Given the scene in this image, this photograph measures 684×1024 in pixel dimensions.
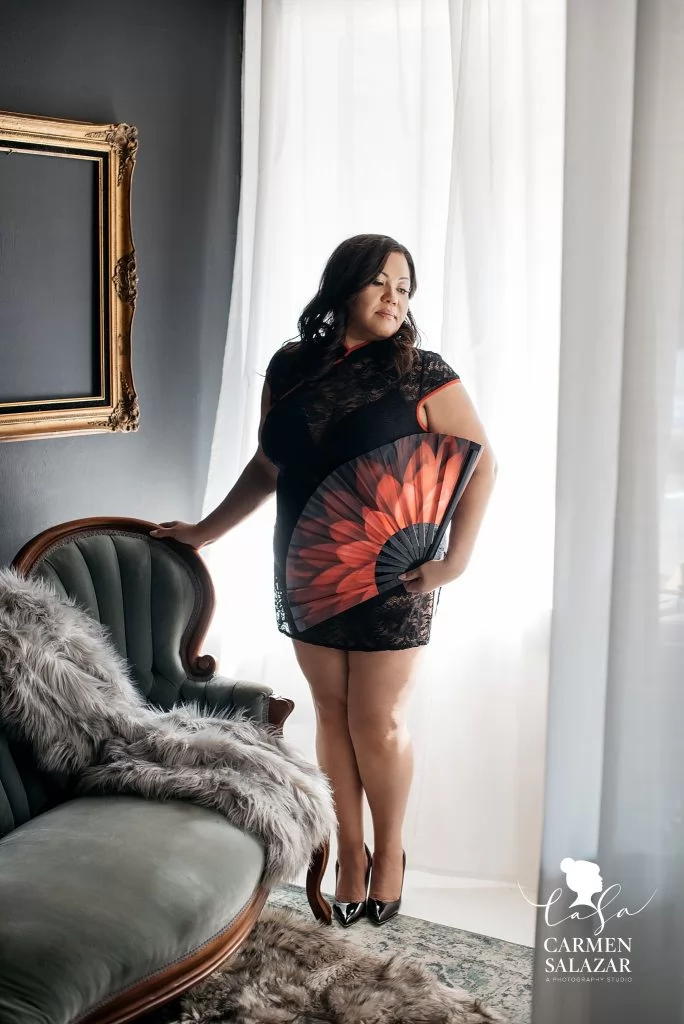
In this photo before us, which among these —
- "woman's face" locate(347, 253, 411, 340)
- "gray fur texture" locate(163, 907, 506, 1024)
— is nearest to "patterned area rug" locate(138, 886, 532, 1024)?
"gray fur texture" locate(163, 907, 506, 1024)

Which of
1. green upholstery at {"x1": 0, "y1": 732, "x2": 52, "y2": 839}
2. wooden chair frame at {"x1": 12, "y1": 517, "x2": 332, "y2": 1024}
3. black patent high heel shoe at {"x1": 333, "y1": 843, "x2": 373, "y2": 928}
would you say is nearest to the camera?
wooden chair frame at {"x1": 12, "y1": 517, "x2": 332, "y2": 1024}

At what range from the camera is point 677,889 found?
1.64 m

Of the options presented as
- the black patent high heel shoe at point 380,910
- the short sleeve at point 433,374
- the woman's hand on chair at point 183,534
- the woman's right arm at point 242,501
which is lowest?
the black patent high heel shoe at point 380,910

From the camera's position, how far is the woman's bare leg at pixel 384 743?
2.52 metres

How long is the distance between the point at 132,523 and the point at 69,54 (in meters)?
1.24

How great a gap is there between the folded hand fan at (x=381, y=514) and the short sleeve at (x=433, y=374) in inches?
4.6

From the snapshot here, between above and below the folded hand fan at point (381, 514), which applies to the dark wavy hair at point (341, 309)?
above

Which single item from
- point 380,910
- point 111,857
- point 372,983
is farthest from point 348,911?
point 111,857

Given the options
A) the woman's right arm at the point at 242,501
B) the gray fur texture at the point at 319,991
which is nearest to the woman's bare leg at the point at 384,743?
the gray fur texture at the point at 319,991

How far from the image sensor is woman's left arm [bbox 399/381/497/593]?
247 centimetres

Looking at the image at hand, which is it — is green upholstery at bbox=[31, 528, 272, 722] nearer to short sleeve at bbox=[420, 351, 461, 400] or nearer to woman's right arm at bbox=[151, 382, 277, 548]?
woman's right arm at bbox=[151, 382, 277, 548]

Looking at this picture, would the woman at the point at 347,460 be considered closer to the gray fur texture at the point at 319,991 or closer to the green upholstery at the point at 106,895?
the gray fur texture at the point at 319,991

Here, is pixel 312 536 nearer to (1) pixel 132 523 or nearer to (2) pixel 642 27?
(1) pixel 132 523

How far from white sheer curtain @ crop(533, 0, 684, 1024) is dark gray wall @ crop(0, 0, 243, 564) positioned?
1545mm
